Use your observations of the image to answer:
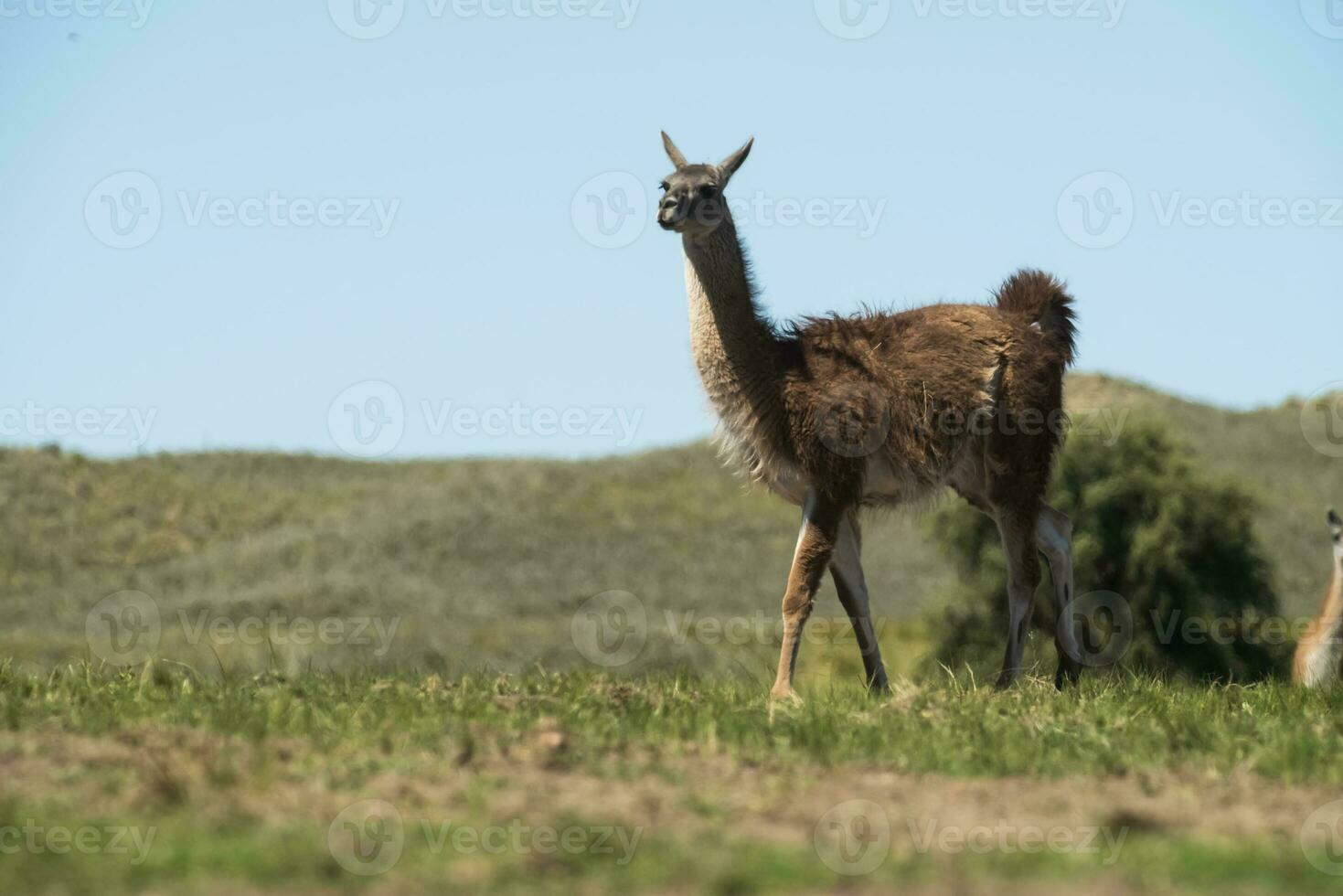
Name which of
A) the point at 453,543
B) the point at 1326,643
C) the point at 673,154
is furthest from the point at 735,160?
the point at 453,543

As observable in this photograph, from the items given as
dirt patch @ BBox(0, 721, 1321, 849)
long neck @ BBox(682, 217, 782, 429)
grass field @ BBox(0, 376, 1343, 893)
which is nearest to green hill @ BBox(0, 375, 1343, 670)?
long neck @ BBox(682, 217, 782, 429)

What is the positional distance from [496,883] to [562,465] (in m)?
54.7

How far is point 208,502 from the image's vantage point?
49.6m

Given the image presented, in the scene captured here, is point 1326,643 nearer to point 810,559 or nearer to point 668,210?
point 810,559

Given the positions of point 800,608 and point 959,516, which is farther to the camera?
point 959,516

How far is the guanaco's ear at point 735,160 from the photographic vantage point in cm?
1141

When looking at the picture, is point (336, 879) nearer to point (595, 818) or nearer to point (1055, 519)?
point (595, 818)

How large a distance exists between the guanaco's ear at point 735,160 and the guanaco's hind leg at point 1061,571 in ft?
11.2

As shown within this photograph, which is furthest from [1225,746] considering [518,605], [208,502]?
[208,502]

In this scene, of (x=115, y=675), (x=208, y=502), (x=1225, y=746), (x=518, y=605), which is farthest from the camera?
(x=208, y=502)

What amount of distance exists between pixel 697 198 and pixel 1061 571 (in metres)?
3.89

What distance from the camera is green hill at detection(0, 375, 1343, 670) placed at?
4084 cm

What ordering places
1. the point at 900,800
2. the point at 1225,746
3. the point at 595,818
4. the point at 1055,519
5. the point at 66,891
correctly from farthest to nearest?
the point at 1055,519
the point at 1225,746
the point at 900,800
the point at 595,818
the point at 66,891

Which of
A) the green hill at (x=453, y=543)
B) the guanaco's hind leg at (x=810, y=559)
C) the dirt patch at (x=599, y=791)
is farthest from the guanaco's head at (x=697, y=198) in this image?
the green hill at (x=453, y=543)
